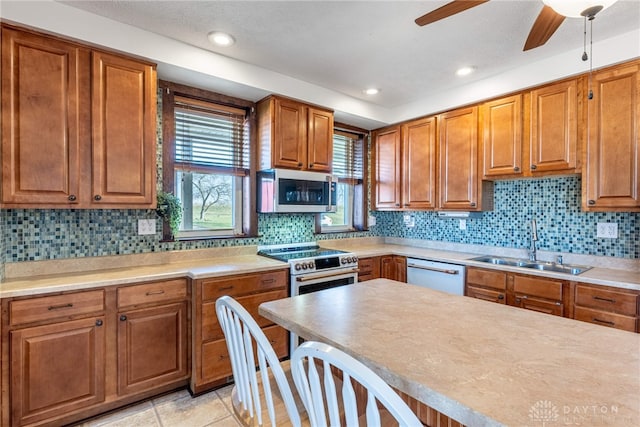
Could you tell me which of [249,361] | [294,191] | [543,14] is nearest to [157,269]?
[294,191]

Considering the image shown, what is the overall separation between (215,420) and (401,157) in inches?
122

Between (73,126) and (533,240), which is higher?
(73,126)

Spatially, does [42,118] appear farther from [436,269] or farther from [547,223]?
[547,223]

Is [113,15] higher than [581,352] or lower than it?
higher

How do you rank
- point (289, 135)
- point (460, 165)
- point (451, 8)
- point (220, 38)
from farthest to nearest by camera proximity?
point (460, 165) → point (289, 135) → point (220, 38) → point (451, 8)

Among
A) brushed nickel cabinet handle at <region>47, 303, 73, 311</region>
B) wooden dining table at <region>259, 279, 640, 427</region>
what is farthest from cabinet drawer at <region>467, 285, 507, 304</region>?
brushed nickel cabinet handle at <region>47, 303, 73, 311</region>

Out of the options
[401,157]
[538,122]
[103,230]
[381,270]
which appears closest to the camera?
[103,230]

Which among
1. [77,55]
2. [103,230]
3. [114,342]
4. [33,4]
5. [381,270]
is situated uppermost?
[33,4]

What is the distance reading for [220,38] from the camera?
7.43 feet

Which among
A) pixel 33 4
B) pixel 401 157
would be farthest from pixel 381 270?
pixel 33 4

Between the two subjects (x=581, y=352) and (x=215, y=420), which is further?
(x=215, y=420)

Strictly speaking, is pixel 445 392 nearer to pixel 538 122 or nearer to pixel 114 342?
pixel 114 342

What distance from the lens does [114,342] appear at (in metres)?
2.06

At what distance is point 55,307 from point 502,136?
3616mm
